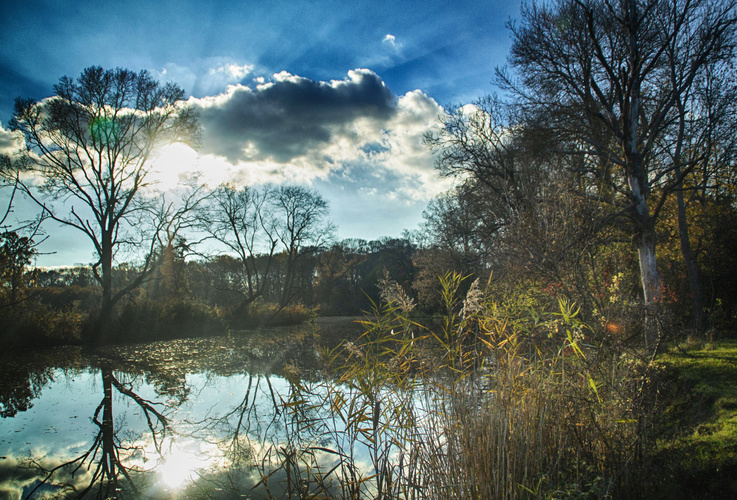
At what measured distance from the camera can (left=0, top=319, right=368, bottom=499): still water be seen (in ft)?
11.7

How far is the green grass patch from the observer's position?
2676 millimetres

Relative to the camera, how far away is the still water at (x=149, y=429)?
11.7 feet

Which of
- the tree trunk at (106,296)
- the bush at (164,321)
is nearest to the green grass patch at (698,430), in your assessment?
the tree trunk at (106,296)

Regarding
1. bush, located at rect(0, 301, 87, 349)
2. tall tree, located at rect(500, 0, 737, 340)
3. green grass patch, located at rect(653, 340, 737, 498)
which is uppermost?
tall tree, located at rect(500, 0, 737, 340)

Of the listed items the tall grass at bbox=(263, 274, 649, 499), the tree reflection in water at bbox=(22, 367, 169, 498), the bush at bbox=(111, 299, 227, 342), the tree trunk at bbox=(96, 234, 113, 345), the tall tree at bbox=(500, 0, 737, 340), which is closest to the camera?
the tall grass at bbox=(263, 274, 649, 499)

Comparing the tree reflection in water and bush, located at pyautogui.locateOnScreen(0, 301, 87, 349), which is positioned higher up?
bush, located at pyautogui.locateOnScreen(0, 301, 87, 349)

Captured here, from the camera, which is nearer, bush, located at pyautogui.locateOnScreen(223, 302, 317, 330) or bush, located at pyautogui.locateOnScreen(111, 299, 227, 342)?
bush, located at pyautogui.locateOnScreen(111, 299, 227, 342)

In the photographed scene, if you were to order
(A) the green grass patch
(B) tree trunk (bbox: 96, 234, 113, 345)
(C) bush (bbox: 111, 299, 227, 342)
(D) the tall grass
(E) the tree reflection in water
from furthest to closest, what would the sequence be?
1. (C) bush (bbox: 111, 299, 227, 342)
2. (B) tree trunk (bbox: 96, 234, 113, 345)
3. (E) the tree reflection in water
4. (A) the green grass patch
5. (D) the tall grass

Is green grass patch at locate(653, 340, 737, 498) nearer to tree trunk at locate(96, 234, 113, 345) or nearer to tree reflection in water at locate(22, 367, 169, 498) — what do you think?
tree reflection in water at locate(22, 367, 169, 498)

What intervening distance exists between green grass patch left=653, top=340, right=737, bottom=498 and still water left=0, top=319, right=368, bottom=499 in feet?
8.73

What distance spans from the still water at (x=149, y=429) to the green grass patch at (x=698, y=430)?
2660 millimetres

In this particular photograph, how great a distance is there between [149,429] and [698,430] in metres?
6.03

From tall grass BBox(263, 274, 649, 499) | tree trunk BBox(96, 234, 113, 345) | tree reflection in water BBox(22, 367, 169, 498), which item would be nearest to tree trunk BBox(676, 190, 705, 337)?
tall grass BBox(263, 274, 649, 499)

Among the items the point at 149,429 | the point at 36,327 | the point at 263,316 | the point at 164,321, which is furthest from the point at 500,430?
the point at 263,316
